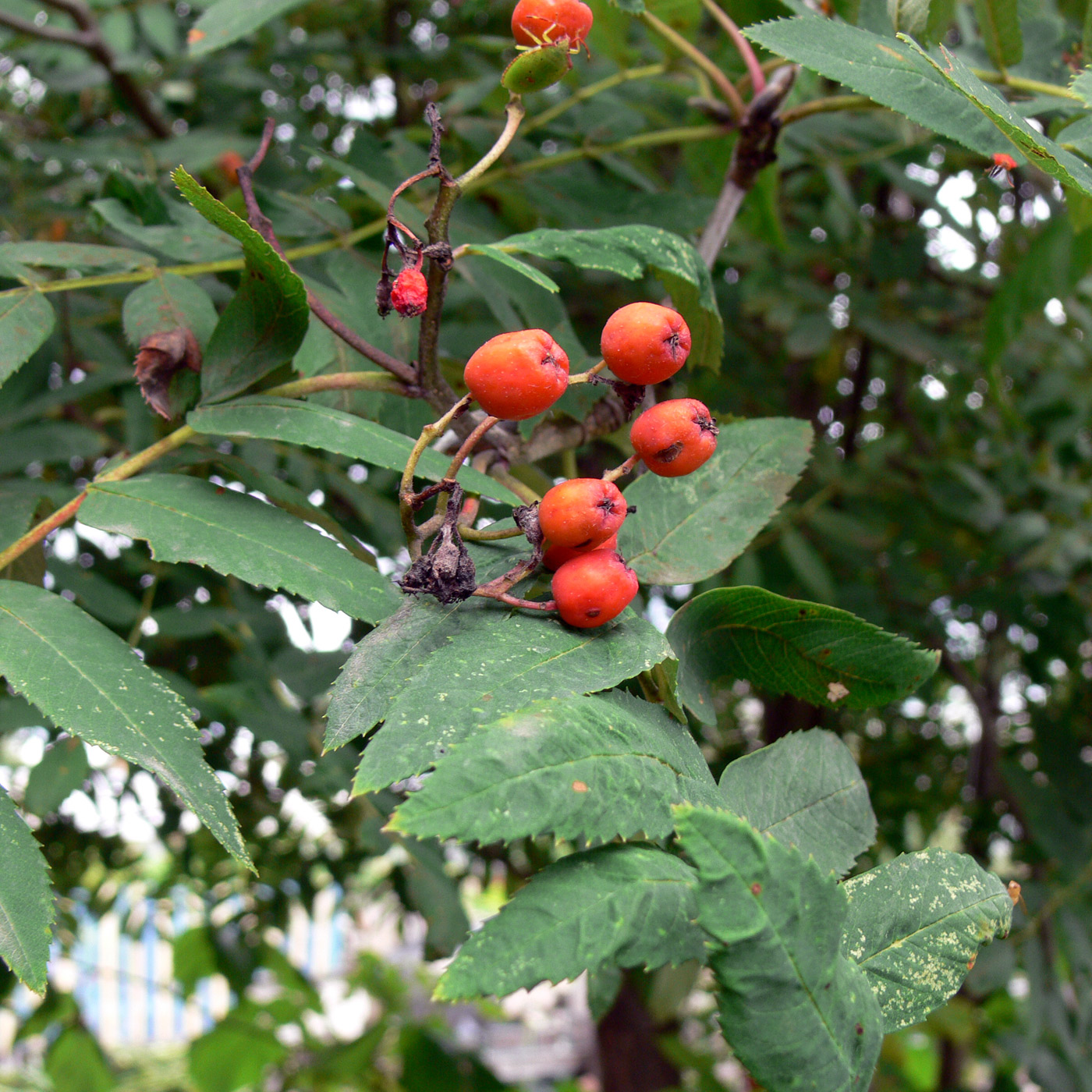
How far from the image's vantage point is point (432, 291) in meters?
0.56

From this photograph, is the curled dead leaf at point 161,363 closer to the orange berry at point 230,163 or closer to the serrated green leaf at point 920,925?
the serrated green leaf at point 920,925

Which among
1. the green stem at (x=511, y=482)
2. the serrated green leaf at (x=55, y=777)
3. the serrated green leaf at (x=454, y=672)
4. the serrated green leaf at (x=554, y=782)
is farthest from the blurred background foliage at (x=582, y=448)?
the serrated green leaf at (x=554, y=782)

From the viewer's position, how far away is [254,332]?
0.64m

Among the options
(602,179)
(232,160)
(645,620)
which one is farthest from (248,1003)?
(645,620)

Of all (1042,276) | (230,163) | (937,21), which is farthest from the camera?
(230,163)

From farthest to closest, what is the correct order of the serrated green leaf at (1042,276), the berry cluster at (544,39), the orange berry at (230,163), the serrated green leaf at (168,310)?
the orange berry at (230,163)
the serrated green leaf at (1042,276)
the serrated green leaf at (168,310)
the berry cluster at (544,39)

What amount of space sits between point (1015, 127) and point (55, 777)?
936 mm

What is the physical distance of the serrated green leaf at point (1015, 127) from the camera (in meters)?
0.53

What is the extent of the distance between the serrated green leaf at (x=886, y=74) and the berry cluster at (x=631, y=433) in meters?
0.22

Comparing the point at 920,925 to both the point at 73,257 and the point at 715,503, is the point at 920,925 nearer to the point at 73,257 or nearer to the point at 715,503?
the point at 715,503

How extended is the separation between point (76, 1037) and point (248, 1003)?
39 cm

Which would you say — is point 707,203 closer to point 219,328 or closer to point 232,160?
point 219,328

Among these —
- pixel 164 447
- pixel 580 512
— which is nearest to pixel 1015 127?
pixel 580 512

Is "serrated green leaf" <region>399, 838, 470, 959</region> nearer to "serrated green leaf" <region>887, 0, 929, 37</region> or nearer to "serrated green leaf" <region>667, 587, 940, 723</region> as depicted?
"serrated green leaf" <region>667, 587, 940, 723</region>
